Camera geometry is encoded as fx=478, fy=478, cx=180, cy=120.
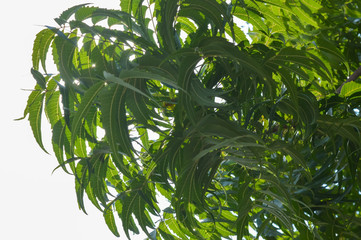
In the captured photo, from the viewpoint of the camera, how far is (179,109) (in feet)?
1.17

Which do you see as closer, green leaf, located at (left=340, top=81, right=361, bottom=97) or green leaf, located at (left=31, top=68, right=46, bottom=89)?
green leaf, located at (left=31, top=68, right=46, bottom=89)

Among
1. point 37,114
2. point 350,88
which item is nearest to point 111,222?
point 37,114

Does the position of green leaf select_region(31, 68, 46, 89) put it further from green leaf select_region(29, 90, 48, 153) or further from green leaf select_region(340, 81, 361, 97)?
green leaf select_region(340, 81, 361, 97)

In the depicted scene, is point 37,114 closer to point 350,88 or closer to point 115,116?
point 115,116

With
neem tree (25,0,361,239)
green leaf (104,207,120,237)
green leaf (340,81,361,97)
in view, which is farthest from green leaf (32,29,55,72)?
green leaf (340,81,361,97)

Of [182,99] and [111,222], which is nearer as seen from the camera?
[182,99]

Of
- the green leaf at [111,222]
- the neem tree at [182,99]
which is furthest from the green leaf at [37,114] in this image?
the green leaf at [111,222]

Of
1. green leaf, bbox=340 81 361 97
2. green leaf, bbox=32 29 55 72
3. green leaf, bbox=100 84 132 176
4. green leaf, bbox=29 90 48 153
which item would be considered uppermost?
green leaf, bbox=32 29 55 72

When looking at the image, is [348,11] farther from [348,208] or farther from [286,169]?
[348,208]

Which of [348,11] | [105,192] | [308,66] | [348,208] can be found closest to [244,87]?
[308,66]

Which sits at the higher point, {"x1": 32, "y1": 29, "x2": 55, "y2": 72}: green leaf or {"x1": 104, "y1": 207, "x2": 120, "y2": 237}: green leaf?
{"x1": 32, "y1": 29, "x2": 55, "y2": 72}: green leaf

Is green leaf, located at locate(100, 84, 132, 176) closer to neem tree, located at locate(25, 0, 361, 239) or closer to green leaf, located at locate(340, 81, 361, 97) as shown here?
neem tree, located at locate(25, 0, 361, 239)

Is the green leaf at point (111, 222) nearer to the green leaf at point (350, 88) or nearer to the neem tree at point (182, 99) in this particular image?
the neem tree at point (182, 99)

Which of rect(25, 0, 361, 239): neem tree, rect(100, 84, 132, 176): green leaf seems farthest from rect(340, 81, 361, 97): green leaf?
rect(100, 84, 132, 176): green leaf
